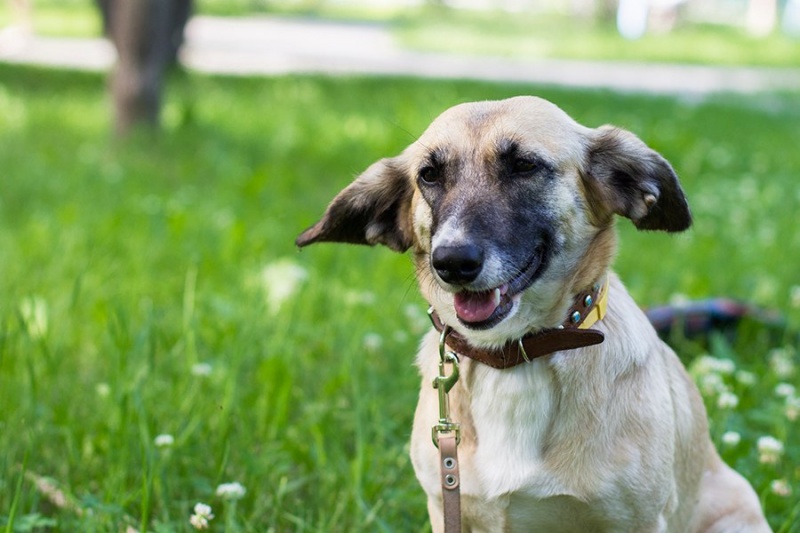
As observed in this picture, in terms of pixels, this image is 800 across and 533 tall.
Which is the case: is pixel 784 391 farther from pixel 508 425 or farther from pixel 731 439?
pixel 508 425

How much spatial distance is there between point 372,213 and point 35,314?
1.76m

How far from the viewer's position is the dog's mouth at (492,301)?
2602mm

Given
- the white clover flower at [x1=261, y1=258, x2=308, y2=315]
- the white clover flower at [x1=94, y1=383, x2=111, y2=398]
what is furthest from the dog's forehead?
the white clover flower at [x1=261, y1=258, x2=308, y2=315]

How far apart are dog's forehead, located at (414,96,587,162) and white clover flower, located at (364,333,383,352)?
5.06ft

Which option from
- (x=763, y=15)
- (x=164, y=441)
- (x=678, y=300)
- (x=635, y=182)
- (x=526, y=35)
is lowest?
(x=763, y=15)

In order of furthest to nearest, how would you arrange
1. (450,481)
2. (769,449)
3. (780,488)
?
(769,449) < (780,488) < (450,481)

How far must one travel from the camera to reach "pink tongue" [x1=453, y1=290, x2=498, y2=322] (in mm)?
2605

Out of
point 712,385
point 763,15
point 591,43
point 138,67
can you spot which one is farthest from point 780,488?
point 763,15

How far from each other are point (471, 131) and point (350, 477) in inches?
48.6

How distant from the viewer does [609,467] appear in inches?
101

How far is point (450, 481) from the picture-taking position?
2605 millimetres

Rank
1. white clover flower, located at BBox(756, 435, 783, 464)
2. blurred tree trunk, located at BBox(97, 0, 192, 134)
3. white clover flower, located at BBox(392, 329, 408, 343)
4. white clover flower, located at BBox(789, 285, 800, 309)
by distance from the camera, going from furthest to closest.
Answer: blurred tree trunk, located at BBox(97, 0, 192, 134), white clover flower, located at BBox(789, 285, 800, 309), white clover flower, located at BBox(392, 329, 408, 343), white clover flower, located at BBox(756, 435, 783, 464)

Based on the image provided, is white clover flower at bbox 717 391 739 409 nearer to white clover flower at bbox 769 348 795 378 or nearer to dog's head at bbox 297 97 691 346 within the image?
white clover flower at bbox 769 348 795 378

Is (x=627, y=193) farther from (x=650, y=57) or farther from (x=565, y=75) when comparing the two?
(x=650, y=57)
